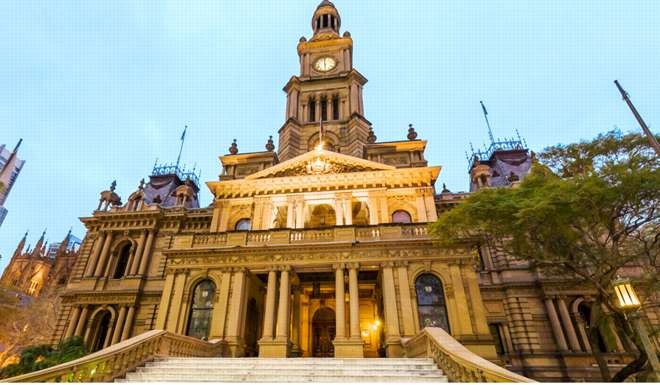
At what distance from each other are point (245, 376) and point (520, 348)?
18.0m

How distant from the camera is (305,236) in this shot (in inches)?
691

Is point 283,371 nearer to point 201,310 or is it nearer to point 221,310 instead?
point 221,310

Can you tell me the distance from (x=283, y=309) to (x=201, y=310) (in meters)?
4.64

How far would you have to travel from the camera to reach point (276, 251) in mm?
16953

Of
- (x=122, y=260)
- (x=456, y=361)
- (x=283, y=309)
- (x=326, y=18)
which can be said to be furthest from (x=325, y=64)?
(x=456, y=361)

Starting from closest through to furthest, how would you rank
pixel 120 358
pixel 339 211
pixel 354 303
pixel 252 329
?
pixel 120 358
pixel 354 303
pixel 252 329
pixel 339 211

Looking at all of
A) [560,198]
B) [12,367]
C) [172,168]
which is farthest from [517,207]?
[172,168]

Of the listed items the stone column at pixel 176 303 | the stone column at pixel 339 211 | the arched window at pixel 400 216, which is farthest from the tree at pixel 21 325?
the arched window at pixel 400 216

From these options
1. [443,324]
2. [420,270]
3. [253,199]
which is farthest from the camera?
[253,199]

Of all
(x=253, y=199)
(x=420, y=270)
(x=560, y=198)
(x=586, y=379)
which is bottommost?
(x=586, y=379)

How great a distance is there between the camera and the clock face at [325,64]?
36.2 meters

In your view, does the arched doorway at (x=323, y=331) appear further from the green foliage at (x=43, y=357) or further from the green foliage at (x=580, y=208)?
the green foliage at (x=43, y=357)

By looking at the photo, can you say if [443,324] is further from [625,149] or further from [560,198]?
Result: [625,149]

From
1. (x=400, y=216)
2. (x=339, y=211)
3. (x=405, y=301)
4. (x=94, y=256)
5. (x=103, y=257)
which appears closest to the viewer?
(x=405, y=301)
